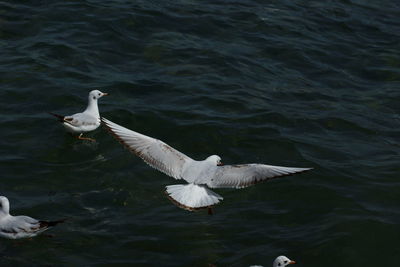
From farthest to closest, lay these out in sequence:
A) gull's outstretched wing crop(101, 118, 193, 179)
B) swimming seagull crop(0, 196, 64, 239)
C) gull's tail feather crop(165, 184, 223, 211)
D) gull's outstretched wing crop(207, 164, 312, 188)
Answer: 1. gull's outstretched wing crop(101, 118, 193, 179)
2. gull's outstretched wing crop(207, 164, 312, 188)
3. gull's tail feather crop(165, 184, 223, 211)
4. swimming seagull crop(0, 196, 64, 239)

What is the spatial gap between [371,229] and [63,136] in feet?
17.8

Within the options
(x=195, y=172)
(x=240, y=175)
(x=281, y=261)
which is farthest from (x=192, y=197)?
(x=281, y=261)

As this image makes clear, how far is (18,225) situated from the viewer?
835 cm

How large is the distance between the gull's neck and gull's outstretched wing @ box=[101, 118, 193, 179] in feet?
7.10

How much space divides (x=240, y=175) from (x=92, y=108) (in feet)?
12.5

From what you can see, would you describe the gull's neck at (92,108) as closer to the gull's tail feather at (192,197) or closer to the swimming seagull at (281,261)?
the gull's tail feather at (192,197)

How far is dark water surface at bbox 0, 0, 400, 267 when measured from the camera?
878 centimetres

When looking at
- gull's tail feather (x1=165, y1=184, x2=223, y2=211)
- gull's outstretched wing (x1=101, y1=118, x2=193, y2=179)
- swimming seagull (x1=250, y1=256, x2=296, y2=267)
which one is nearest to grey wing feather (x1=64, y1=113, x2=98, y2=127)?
gull's outstretched wing (x1=101, y1=118, x2=193, y2=179)

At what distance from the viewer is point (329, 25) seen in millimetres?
16766

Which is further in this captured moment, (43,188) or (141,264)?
(43,188)

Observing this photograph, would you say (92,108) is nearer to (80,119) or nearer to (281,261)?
(80,119)

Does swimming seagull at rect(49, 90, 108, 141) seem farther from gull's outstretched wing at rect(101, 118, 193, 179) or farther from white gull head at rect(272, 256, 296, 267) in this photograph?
white gull head at rect(272, 256, 296, 267)

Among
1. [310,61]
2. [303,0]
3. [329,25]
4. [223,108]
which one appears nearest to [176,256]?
[223,108]

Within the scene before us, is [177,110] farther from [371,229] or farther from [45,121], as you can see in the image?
[371,229]
